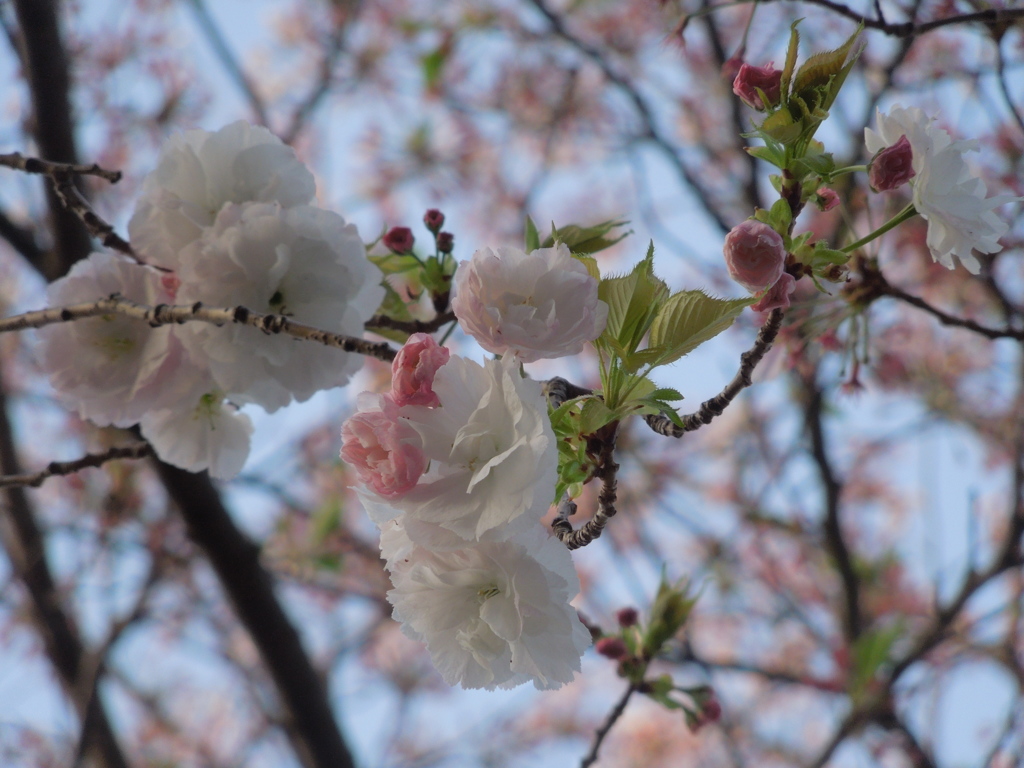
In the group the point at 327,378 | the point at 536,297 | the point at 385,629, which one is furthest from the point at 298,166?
the point at 385,629

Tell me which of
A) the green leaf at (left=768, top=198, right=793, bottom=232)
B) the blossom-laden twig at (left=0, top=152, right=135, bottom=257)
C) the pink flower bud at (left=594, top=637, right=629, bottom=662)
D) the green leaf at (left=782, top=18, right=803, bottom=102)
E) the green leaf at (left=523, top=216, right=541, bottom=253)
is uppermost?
the blossom-laden twig at (left=0, top=152, right=135, bottom=257)

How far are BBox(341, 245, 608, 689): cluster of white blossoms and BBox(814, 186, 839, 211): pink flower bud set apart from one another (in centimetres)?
27

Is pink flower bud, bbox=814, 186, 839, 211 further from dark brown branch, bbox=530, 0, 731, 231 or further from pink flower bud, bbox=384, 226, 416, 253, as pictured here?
dark brown branch, bbox=530, 0, 731, 231

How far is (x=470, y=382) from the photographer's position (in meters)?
0.70

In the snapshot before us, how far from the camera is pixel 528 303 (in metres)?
0.72

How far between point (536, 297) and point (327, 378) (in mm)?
352

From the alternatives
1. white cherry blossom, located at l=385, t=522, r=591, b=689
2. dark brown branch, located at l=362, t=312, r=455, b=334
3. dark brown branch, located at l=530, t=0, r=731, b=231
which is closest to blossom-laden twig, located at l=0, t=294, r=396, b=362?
white cherry blossom, located at l=385, t=522, r=591, b=689

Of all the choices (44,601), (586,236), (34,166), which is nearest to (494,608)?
(586,236)

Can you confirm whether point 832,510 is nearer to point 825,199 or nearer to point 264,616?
point 264,616

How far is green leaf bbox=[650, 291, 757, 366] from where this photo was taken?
72cm

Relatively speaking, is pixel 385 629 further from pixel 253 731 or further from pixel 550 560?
pixel 550 560

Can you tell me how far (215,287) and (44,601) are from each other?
217 centimetres

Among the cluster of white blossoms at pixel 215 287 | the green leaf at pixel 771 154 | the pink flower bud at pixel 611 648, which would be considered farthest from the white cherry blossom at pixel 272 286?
the pink flower bud at pixel 611 648

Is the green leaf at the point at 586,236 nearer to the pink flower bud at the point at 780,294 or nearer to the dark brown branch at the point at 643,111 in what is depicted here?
the pink flower bud at the point at 780,294
